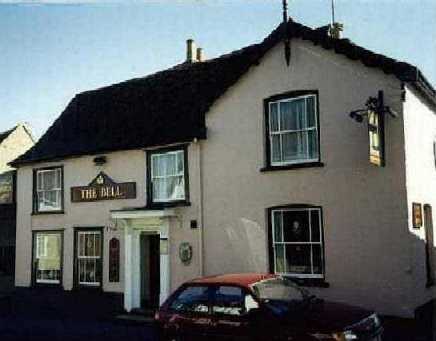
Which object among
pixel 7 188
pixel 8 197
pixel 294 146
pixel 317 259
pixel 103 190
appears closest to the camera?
pixel 317 259

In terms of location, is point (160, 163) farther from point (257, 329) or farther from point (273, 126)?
point (257, 329)

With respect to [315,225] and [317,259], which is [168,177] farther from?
[317,259]

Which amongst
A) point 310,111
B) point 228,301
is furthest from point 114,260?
point 228,301

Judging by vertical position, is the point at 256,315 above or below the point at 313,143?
below

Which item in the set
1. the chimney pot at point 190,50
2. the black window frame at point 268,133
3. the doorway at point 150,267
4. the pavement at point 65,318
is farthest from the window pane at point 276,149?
the chimney pot at point 190,50

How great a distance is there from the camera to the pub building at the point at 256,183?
35.6ft

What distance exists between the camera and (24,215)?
17.8m

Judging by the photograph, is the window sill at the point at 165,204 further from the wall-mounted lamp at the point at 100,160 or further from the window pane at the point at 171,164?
the wall-mounted lamp at the point at 100,160

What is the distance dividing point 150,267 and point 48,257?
→ 4314mm

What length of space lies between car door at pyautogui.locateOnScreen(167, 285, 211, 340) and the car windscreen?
3.00ft

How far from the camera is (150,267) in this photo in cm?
1506

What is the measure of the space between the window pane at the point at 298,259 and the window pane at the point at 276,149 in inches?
89.7

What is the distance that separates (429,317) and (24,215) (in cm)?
1397

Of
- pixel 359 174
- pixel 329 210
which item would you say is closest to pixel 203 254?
pixel 329 210
